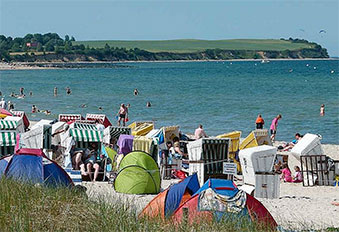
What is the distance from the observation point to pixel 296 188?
17.2 m

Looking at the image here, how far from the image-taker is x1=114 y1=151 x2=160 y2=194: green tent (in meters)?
14.8

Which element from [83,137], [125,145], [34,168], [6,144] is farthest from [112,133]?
[34,168]

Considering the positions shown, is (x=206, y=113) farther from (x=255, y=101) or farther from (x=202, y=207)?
(x=202, y=207)

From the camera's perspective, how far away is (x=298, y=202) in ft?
48.1

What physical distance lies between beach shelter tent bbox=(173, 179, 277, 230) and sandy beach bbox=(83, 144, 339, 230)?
1.85ft

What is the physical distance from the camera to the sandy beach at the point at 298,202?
1224 centimetres

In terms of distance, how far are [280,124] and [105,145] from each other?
60.5 feet

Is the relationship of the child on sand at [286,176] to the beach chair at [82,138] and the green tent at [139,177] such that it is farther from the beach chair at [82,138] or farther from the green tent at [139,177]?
the beach chair at [82,138]

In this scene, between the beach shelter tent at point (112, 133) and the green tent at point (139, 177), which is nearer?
the green tent at point (139, 177)

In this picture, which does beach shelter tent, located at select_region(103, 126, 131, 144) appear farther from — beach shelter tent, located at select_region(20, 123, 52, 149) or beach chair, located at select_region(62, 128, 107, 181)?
beach shelter tent, located at select_region(20, 123, 52, 149)

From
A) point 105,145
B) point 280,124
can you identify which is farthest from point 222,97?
point 105,145

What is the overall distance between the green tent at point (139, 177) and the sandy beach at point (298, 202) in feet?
0.97

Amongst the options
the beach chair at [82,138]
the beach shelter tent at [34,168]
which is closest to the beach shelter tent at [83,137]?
the beach chair at [82,138]

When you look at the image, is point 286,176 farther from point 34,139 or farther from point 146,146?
point 34,139
